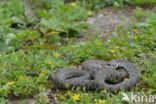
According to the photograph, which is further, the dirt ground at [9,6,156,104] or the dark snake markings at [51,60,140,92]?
the dirt ground at [9,6,156,104]

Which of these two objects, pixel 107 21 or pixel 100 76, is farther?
pixel 107 21

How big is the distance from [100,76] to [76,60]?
0.91 m

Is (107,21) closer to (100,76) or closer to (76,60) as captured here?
(76,60)

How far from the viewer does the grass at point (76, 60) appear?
538 centimetres

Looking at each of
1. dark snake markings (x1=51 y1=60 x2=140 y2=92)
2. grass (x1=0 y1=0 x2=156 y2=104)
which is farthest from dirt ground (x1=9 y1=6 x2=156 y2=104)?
dark snake markings (x1=51 y1=60 x2=140 y2=92)

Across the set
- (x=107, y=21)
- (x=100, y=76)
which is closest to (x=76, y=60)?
(x=100, y=76)

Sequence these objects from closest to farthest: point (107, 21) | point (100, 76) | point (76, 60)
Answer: point (100, 76)
point (76, 60)
point (107, 21)

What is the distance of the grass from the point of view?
538 cm

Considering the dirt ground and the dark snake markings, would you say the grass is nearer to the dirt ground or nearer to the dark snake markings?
the dark snake markings

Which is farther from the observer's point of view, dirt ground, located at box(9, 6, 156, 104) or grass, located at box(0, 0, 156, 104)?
dirt ground, located at box(9, 6, 156, 104)

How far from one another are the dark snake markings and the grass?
95 millimetres

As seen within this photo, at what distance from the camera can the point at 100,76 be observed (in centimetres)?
561

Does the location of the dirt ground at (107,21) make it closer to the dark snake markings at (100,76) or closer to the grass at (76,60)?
the grass at (76,60)

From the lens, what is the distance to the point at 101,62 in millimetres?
6082
